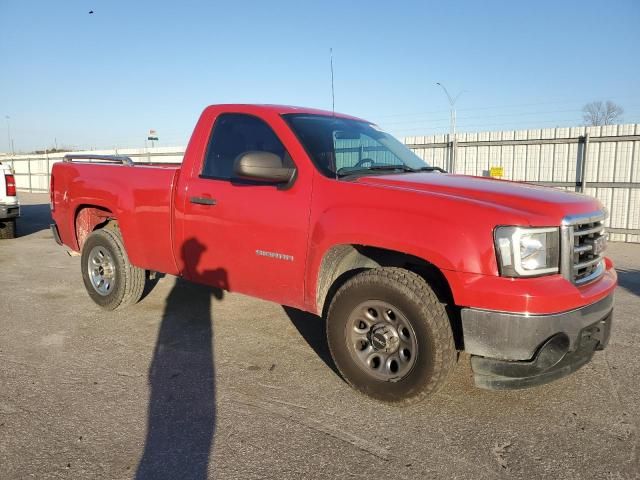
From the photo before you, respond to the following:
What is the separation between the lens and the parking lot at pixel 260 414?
8.36ft

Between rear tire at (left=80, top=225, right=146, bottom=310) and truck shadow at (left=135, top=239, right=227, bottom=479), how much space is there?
0.44 metres

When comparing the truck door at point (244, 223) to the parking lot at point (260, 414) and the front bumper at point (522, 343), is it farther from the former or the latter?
the front bumper at point (522, 343)

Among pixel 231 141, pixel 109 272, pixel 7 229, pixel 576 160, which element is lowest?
pixel 7 229

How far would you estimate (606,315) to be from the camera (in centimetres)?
315

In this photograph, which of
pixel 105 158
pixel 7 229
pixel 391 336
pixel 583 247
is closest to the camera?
pixel 583 247

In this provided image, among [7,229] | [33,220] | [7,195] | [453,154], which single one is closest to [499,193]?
[7,195]

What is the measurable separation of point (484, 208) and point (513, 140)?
10.00 m

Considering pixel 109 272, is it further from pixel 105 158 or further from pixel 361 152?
pixel 361 152

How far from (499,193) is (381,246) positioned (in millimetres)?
800

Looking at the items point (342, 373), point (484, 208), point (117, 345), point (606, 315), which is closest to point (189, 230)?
point (117, 345)

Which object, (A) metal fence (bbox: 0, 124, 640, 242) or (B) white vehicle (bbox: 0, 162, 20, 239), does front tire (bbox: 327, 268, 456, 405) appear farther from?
(B) white vehicle (bbox: 0, 162, 20, 239)

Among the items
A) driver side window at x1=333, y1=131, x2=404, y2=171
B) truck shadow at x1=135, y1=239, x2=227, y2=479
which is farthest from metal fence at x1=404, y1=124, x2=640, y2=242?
truck shadow at x1=135, y1=239, x2=227, y2=479

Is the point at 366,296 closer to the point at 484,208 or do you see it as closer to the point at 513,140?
the point at 484,208

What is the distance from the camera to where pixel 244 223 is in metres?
3.77
